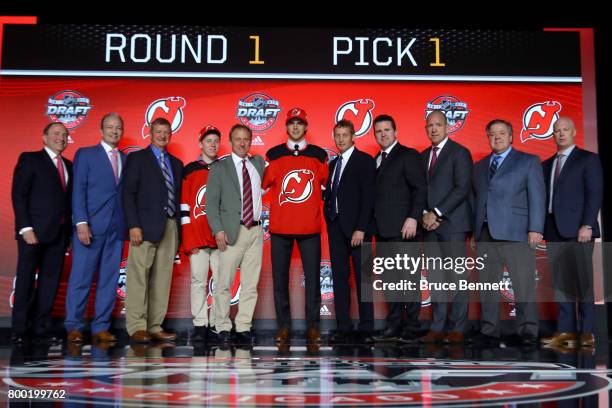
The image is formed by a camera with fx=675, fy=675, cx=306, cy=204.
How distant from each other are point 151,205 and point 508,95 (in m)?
3.10

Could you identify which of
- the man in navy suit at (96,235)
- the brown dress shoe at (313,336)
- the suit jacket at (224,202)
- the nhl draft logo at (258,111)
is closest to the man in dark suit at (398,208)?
the brown dress shoe at (313,336)

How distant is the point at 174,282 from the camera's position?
5520 mm

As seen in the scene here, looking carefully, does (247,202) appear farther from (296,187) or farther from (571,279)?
(571,279)

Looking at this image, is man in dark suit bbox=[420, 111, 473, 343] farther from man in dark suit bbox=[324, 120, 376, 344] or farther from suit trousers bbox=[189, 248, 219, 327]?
suit trousers bbox=[189, 248, 219, 327]

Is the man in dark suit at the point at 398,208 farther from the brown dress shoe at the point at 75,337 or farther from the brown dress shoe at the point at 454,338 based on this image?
the brown dress shoe at the point at 75,337

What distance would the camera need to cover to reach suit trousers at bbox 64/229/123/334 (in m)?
4.74

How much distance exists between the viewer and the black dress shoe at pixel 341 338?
4.58 m

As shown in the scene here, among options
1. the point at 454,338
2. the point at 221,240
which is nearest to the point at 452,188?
the point at 454,338

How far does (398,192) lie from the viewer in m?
4.79

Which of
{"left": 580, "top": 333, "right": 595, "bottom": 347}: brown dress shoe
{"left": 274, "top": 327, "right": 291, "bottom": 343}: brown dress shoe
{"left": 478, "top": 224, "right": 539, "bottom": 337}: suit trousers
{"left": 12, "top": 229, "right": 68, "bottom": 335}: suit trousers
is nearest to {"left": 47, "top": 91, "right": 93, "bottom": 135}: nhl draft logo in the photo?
{"left": 12, "top": 229, "right": 68, "bottom": 335}: suit trousers

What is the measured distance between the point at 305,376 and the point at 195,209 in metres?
2.39

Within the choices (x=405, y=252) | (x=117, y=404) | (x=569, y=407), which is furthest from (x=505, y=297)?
(x=117, y=404)

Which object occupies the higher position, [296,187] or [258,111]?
[258,111]

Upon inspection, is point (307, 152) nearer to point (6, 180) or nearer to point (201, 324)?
point (201, 324)
